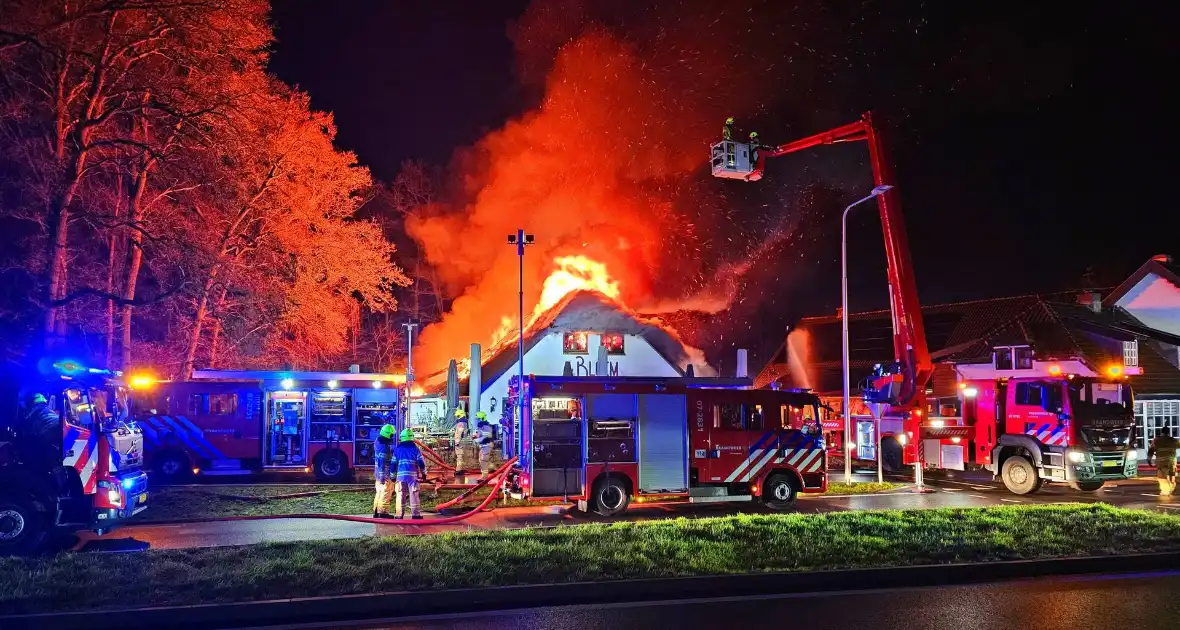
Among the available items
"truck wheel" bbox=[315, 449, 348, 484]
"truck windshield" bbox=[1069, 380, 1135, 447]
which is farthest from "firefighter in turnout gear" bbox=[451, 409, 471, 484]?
"truck windshield" bbox=[1069, 380, 1135, 447]

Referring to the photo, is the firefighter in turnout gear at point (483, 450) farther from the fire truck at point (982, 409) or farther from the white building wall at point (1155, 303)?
the white building wall at point (1155, 303)

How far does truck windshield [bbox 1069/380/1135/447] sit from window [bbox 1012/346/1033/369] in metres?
4.28

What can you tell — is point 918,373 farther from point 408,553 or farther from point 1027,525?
point 408,553

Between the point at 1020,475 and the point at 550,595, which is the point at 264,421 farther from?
the point at 1020,475

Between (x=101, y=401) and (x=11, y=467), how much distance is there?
6.02 ft

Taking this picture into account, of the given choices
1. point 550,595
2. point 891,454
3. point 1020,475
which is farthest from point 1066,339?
point 550,595

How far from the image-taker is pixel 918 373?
2041cm

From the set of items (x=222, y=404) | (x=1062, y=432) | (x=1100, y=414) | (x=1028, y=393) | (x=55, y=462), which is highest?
(x=1028, y=393)

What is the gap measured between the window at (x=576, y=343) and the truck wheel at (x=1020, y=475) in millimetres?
21808

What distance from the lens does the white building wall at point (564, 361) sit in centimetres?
3725

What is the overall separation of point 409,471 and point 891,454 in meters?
14.7

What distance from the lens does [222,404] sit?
2167cm

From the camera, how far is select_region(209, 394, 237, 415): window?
21.6m

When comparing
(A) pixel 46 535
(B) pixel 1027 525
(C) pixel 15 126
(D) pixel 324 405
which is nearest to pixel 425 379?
(D) pixel 324 405
